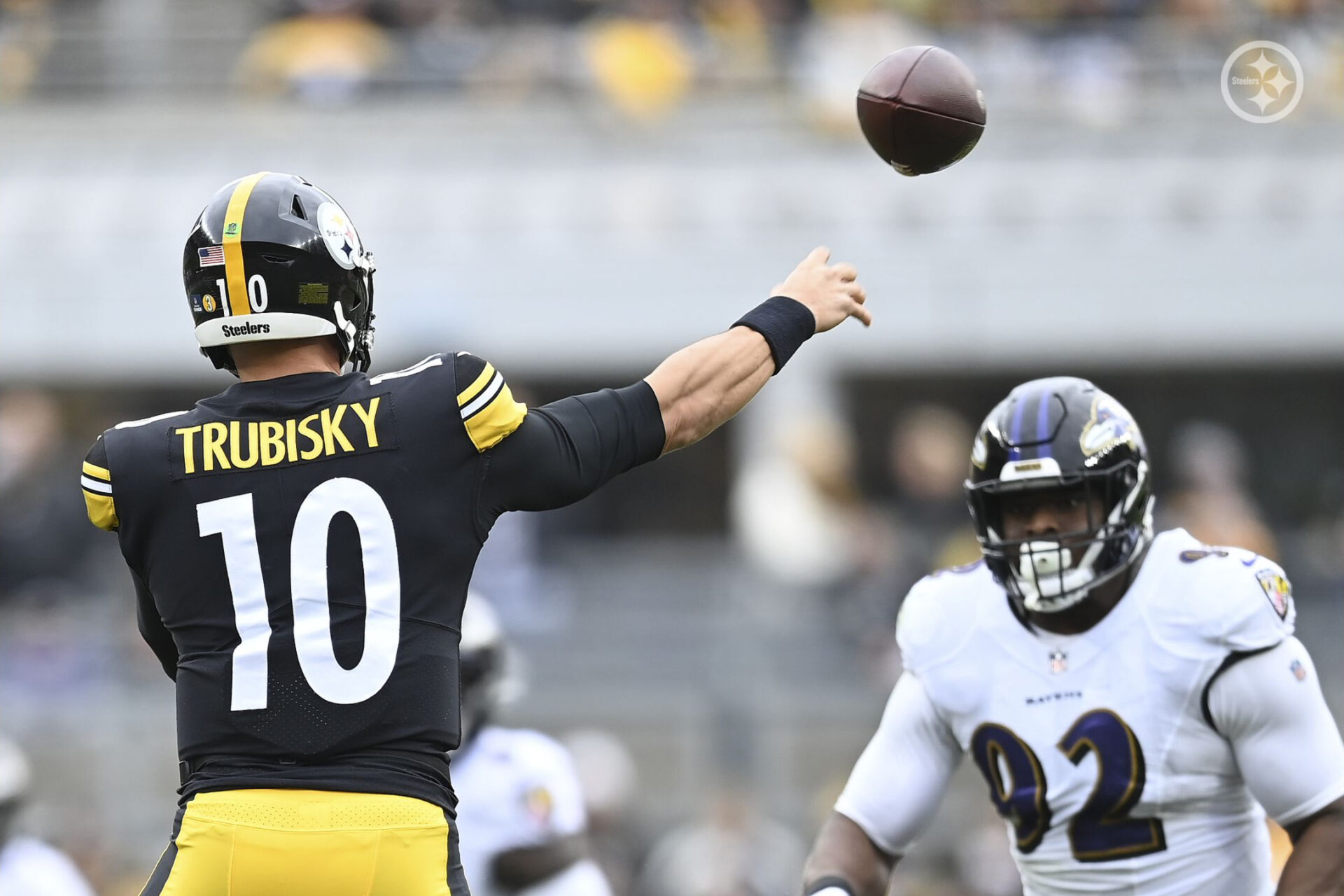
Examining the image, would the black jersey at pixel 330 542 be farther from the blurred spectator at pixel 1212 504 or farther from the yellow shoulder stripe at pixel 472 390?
the blurred spectator at pixel 1212 504

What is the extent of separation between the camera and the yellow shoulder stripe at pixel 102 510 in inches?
139

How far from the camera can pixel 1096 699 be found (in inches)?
168

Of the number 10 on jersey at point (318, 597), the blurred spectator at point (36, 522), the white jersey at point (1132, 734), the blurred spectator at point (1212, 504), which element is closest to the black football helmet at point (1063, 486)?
the white jersey at point (1132, 734)

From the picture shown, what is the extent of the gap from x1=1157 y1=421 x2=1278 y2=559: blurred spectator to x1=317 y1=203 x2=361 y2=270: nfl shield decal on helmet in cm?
723

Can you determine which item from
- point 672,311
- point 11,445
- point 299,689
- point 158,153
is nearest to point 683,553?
point 672,311

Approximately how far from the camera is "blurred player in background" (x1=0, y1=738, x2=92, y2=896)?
20.7 feet

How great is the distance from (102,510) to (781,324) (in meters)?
1.30

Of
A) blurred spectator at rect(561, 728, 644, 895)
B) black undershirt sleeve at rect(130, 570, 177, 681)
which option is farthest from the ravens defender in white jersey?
blurred spectator at rect(561, 728, 644, 895)

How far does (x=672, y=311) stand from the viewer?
15820 mm

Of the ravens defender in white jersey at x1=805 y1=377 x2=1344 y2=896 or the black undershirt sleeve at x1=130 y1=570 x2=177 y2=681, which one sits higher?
the black undershirt sleeve at x1=130 y1=570 x2=177 y2=681

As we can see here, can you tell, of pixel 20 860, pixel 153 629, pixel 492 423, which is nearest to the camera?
pixel 492 423

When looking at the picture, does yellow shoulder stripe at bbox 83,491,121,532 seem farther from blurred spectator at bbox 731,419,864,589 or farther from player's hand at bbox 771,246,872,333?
blurred spectator at bbox 731,419,864,589

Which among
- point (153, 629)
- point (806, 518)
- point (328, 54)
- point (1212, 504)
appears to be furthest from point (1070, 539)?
point (328, 54)

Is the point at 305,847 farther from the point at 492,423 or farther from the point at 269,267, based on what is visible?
the point at 269,267
